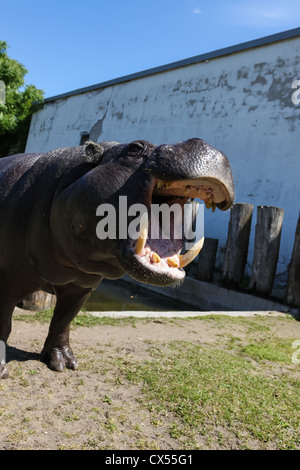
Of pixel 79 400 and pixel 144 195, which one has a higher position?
pixel 144 195

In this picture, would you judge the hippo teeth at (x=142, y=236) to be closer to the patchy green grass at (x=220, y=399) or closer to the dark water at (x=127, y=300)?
the patchy green grass at (x=220, y=399)

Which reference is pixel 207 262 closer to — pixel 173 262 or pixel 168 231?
pixel 168 231

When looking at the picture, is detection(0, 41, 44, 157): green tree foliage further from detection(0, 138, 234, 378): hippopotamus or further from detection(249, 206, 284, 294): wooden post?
detection(0, 138, 234, 378): hippopotamus

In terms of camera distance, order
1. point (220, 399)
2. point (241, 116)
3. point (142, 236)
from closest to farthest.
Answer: point (142, 236) < point (220, 399) < point (241, 116)

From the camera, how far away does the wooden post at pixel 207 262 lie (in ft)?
25.8

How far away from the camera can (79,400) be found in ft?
8.21

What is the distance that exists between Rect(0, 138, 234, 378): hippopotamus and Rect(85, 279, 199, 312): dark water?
11.0 ft

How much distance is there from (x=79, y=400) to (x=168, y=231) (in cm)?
109

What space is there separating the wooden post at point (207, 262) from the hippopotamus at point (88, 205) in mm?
5156

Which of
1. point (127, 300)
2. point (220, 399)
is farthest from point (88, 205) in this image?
point (127, 300)
